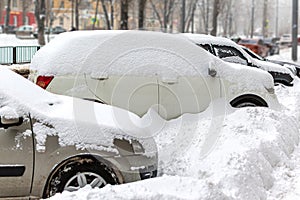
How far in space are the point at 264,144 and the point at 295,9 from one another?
18570mm

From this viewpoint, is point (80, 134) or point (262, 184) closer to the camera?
point (80, 134)

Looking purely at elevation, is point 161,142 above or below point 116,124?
below

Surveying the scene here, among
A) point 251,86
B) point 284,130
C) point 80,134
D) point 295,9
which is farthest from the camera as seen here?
point 295,9

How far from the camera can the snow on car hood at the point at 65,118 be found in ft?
16.0

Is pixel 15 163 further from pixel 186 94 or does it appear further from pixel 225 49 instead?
pixel 225 49

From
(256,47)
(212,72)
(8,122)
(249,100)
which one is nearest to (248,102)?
(249,100)

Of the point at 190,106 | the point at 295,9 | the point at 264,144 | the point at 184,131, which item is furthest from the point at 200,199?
the point at 295,9

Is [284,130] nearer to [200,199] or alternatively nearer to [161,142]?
[161,142]

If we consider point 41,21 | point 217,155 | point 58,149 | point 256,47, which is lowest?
point 217,155

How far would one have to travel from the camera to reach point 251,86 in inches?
336

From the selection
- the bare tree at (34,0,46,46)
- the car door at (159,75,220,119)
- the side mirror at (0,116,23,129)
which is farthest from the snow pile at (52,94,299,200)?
the bare tree at (34,0,46,46)

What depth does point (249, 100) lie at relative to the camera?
8648 millimetres

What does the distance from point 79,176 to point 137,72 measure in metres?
3.06

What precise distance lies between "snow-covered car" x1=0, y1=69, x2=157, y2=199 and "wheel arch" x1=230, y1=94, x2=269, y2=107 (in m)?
3.43
